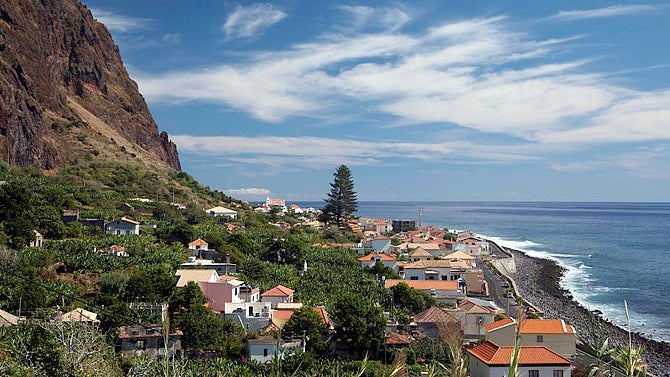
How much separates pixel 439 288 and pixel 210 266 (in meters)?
12.7

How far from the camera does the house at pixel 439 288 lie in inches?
1310

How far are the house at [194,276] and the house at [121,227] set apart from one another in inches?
414

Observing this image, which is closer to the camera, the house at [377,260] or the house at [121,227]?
the house at [121,227]

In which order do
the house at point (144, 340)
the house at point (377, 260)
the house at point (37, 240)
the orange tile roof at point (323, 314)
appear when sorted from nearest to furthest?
the house at point (144, 340), the orange tile roof at point (323, 314), the house at point (37, 240), the house at point (377, 260)

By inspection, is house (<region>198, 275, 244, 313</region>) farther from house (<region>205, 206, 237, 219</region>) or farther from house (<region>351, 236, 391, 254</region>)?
house (<region>205, 206, 237, 219</region>)

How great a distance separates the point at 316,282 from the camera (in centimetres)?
3350

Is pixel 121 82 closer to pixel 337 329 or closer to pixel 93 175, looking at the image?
pixel 93 175

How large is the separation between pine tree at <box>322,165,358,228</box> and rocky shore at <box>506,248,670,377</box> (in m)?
17.6

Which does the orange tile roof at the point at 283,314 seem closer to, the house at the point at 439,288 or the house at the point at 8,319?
the house at the point at 439,288

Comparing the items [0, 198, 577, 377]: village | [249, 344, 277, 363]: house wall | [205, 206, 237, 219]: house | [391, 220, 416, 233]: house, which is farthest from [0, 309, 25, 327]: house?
[391, 220, 416, 233]: house

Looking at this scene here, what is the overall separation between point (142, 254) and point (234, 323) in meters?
10.5

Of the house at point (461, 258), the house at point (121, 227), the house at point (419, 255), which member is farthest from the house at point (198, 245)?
the house at point (461, 258)

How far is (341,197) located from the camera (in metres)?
63.0

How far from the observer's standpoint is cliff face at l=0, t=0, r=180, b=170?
55156 mm
